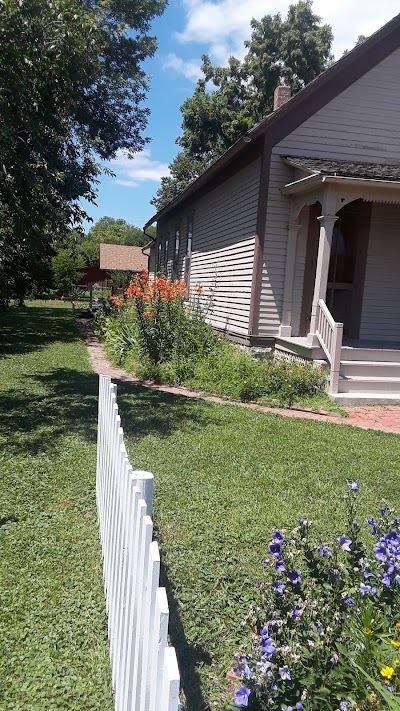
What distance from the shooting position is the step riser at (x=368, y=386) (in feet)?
27.6

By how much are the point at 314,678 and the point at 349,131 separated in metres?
10.5

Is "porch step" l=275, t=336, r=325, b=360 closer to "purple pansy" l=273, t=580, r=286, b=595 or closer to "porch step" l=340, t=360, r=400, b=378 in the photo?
"porch step" l=340, t=360, r=400, b=378

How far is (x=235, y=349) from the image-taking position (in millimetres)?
10844

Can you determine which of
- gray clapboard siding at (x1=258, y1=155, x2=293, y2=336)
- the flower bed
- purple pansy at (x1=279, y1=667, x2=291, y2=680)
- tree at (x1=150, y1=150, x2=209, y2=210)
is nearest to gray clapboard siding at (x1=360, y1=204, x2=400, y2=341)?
gray clapboard siding at (x1=258, y1=155, x2=293, y2=336)

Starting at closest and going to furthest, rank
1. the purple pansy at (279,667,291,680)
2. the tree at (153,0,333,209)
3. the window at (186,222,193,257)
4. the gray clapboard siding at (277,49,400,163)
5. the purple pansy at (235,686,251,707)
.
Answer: the purple pansy at (235,686,251,707) < the purple pansy at (279,667,291,680) < the gray clapboard siding at (277,49,400,163) < the window at (186,222,193,257) < the tree at (153,0,333,209)

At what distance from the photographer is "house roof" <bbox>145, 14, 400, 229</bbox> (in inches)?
377

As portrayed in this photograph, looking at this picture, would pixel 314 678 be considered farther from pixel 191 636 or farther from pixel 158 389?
pixel 158 389

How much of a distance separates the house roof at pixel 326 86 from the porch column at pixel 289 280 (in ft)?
5.39

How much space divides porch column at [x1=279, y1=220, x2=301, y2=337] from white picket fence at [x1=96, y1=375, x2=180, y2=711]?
7.80 metres

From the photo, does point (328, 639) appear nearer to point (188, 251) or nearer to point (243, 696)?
point (243, 696)

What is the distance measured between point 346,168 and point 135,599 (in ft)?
29.3

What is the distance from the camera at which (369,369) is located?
870 cm

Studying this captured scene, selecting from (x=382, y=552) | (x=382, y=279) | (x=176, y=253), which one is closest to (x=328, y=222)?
(x=382, y=279)

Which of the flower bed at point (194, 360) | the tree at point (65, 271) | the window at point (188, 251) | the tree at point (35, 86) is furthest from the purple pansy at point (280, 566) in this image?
the tree at point (65, 271)
